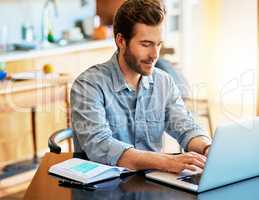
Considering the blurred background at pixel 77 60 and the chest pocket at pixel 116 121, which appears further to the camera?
the blurred background at pixel 77 60

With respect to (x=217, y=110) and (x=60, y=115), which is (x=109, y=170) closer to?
(x=60, y=115)

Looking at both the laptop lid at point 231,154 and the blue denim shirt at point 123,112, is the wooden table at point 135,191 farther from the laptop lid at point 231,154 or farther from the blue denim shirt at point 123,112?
the blue denim shirt at point 123,112

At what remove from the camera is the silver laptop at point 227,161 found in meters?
1.53

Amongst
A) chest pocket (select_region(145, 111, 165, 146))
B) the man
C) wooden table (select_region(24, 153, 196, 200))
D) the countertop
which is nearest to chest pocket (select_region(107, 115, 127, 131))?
the man

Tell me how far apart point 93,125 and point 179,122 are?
424 millimetres

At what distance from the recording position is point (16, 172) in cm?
411

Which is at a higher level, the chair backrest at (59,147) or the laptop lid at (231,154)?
the laptop lid at (231,154)

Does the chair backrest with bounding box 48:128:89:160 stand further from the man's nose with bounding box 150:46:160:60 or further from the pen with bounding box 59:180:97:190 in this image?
the man's nose with bounding box 150:46:160:60

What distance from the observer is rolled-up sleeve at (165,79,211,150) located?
2082 millimetres

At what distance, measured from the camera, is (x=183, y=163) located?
1726 mm

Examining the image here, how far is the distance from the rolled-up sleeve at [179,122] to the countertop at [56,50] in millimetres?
2181

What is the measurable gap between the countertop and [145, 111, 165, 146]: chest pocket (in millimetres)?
2210

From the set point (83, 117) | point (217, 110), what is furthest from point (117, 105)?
point (217, 110)

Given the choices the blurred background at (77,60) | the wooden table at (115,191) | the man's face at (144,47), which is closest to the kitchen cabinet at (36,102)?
the blurred background at (77,60)
